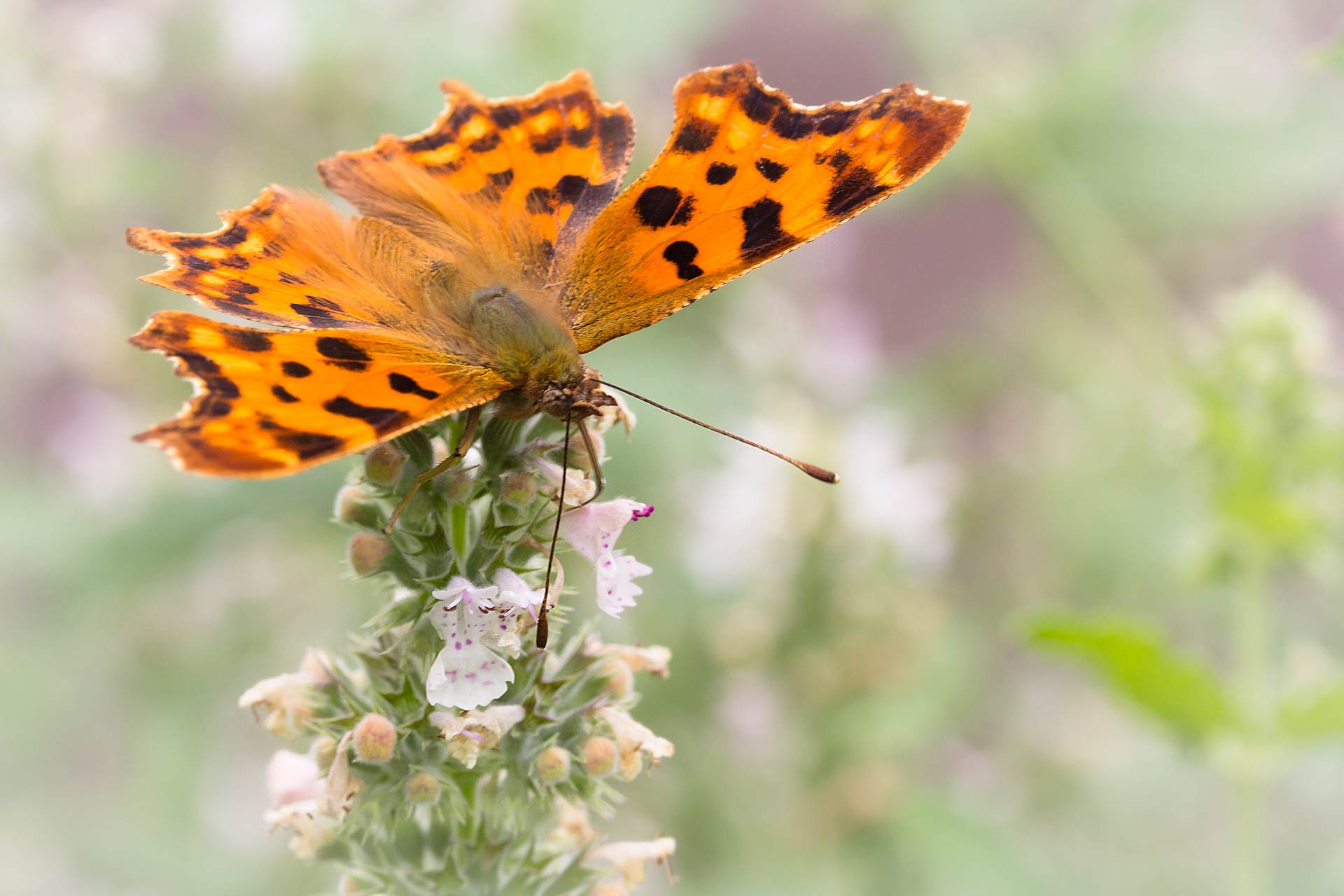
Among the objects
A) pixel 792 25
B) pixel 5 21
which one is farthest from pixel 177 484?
pixel 792 25

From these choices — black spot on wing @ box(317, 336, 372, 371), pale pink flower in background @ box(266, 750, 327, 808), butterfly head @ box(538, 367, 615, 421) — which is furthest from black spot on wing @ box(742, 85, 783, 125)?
pale pink flower in background @ box(266, 750, 327, 808)

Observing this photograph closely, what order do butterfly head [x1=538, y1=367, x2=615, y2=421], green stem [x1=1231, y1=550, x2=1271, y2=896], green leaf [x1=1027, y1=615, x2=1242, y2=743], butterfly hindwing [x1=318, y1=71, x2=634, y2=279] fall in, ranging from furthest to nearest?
green stem [x1=1231, y1=550, x2=1271, y2=896]
green leaf [x1=1027, y1=615, x2=1242, y2=743]
butterfly hindwing [x1=318, y1=71, x2=634, y2=279]
butterfly head [x1=538, y1=367, x2=615, y2=421]

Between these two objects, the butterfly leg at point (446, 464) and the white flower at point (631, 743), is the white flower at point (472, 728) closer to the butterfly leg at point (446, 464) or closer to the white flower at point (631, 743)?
the white flower at point (631, 743)

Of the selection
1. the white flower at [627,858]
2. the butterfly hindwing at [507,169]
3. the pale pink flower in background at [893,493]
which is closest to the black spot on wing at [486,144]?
the butterfly hindwing at [507,169]

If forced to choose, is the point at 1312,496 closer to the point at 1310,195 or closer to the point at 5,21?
the point at 1310,195

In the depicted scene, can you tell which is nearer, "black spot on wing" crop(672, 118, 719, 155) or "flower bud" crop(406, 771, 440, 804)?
"flower bud" crop(406, 771, 440, 804)

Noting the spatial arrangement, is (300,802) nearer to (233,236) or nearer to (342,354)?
(342,354)

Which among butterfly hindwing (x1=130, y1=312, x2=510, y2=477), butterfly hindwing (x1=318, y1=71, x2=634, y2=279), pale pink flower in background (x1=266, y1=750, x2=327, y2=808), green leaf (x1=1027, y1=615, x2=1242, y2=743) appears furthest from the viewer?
green leaf (x1=1027, y1=615, x2=1242, y2=743)

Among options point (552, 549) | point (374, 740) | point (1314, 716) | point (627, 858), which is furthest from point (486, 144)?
point (1314, 716)

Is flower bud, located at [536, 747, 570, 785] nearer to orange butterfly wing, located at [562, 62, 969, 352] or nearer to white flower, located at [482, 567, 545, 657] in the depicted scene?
white flower, located at [482, 567, 545, 657]
